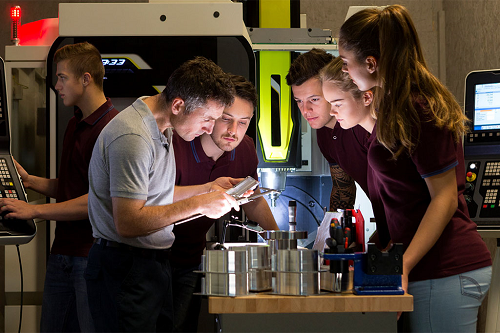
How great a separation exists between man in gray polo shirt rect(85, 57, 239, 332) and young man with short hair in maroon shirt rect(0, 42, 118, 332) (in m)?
0.46

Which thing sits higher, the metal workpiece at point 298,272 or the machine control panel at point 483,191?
the machine control panel at point 483,191

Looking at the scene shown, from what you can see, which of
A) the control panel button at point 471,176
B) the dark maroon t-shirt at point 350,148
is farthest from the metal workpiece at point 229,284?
the control panel button at point 471,176

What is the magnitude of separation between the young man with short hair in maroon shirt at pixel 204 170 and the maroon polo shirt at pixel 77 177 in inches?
14.3

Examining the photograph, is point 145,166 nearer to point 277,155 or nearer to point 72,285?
point 72,285

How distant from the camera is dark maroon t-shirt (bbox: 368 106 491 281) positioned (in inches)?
54.8

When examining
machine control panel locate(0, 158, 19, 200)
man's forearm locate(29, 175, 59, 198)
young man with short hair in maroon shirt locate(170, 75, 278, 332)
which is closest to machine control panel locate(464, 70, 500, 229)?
young man with short hair in maroon shirt locate(170, 75, 278, 332)

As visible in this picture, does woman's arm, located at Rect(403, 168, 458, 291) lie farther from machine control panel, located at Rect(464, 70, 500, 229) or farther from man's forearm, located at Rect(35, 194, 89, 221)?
machine control panel, located at Rect(464, 70, 500, 229)

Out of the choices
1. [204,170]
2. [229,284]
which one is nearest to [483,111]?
[204,170]

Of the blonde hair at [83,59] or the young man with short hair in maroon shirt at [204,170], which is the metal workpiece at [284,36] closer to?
the young man with short hair in maroon shirt at [204,170]

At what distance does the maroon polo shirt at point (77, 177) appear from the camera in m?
2.21

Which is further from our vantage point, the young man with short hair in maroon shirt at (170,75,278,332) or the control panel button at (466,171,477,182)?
the control panel button at (466,171,477,182)

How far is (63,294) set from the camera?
2.24 meters

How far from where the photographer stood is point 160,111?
1.83 m

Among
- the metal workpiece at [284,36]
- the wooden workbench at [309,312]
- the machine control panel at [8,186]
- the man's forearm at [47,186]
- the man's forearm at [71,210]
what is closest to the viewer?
the wooden workbench at [309,312]
